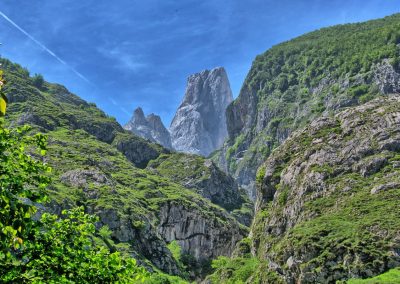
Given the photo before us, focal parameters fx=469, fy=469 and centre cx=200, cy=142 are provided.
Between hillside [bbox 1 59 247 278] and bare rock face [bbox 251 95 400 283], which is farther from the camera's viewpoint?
hillside [bbox 1 59 247 278]

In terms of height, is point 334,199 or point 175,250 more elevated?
point 334,199

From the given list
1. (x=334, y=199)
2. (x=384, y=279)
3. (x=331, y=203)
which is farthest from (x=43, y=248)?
(x=334, y=199)

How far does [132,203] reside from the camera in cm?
12162

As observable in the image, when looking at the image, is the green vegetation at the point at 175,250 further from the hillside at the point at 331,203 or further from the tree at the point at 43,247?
the tree at the point at 43,247

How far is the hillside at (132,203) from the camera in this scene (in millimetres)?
103750

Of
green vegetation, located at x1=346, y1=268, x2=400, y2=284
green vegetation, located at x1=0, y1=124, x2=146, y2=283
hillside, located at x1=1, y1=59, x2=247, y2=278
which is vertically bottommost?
green vegetation, located at x1=346, y1=268, x2=400, y2=284

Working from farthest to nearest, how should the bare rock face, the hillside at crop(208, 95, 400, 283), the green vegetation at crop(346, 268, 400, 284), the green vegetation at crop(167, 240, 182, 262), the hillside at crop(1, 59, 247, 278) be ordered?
1. the green vegetation at crop(167, 240, 182, 262)
2. the hillside at crop(1, 59, 247, 278)
3. the hillside at crop(208, 95, 400, 283)
4. the bare rock face
5. the green vegetation at crop(346, 268, 400, 284)

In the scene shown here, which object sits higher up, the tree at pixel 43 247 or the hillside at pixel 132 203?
the hillside at pixel 132 203

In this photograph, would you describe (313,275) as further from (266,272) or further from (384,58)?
(384,58)

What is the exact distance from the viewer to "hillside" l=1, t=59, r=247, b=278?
10375cm

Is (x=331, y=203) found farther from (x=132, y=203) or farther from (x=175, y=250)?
(x=132, y=203)

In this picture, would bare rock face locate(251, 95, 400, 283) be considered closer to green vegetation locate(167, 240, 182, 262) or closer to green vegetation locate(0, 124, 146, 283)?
green vegetation locate(167, 240, 182, 262)

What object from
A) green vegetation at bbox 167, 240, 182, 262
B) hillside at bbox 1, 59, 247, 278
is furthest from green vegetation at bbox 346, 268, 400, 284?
green vegetation at bbox 167, 240, 182, 262

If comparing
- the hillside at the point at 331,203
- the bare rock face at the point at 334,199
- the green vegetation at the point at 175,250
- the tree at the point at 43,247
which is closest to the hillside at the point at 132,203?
the green vegetation at the point at 175,250
